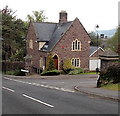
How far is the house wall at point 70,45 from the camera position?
141 ft

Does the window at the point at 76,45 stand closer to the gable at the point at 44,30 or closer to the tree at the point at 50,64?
the gable at the point at 44,30

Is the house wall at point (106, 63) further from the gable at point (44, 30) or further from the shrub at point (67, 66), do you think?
the gable at point (44, 30)

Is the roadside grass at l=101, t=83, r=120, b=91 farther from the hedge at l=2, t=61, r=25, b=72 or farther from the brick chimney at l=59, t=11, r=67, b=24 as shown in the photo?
the hedge at l=2, t=61, r=25, b=72

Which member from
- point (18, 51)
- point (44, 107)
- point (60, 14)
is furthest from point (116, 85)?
point (18, 51)

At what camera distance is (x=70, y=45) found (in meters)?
43.8

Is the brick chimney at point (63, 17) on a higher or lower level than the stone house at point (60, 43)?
higher

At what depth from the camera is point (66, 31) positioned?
42781 millimetres

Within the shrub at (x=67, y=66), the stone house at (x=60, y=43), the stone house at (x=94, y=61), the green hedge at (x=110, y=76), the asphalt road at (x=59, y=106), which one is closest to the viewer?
the asphalt road at (x=59, y=106)

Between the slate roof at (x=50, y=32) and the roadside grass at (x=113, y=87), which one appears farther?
the slate roof at (x=50, y=32)

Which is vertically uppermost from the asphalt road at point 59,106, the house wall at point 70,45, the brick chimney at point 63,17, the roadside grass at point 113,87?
the brick chimney at point 63,17

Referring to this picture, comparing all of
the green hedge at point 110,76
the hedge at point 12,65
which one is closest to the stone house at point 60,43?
the hedge at point 12,65

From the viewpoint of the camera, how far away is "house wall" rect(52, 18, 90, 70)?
141ft

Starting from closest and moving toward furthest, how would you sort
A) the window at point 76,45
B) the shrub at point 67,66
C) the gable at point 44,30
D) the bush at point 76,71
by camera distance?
the bush at point 76,71 → the shrub at point 67,66 → the window at point 76,45 → the gable at point 44,30

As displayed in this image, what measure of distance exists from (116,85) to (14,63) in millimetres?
31764
